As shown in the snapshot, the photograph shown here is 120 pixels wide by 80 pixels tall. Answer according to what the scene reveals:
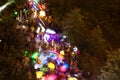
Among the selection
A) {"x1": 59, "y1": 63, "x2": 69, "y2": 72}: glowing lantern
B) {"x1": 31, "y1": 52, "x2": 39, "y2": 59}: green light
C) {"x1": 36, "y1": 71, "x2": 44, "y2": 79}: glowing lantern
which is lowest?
{"x1": 36, "y1": 71, "x2": 44, "y2": 79}: glowing lantern

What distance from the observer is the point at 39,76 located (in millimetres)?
3188

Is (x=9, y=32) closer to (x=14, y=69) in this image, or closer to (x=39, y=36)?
(x=14, y=69)

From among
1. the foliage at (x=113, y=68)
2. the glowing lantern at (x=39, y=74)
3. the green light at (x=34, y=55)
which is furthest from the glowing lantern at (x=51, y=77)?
the foliage at (x=113, y=68)

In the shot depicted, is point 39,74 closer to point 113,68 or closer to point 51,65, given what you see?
point 51,65

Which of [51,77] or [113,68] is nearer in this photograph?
[113,68]

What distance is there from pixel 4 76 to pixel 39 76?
2.69 feet

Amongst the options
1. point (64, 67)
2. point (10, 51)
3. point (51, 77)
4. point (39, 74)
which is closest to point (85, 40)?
point (64, 67)

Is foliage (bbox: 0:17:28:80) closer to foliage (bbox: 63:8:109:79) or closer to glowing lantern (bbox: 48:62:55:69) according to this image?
glowing lantern (bbox: 48:62:55:69)

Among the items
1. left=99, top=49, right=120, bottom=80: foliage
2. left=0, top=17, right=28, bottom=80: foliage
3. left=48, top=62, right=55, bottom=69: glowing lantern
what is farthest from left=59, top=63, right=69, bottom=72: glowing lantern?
left=0, top=17, right=28, bottom=80: foliage

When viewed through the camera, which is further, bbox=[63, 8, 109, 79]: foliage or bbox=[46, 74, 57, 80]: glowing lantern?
bbox=[63, 8, 109, 79]: foliage

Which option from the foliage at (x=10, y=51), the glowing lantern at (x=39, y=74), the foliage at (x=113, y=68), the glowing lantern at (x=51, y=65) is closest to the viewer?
the foliage at (x=10, y=51)

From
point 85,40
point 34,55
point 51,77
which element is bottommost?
point 51,77

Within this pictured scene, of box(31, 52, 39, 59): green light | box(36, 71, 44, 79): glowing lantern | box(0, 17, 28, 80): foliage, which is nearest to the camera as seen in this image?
box(0, 17, 28, 80): foliage

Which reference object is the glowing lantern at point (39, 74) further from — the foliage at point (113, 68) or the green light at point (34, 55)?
the foliage at point (113, 68)
